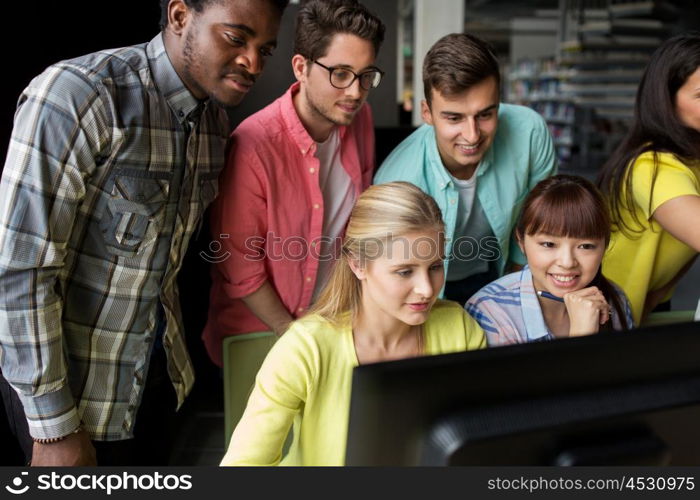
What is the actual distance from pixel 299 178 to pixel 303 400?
1.57 ft

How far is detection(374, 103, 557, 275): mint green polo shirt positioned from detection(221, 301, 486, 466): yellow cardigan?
36 cm

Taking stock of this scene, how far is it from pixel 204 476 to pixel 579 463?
40cm

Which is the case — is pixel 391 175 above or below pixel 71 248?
above

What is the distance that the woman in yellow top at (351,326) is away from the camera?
96 centimetres

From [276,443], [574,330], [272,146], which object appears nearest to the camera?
[276,443]

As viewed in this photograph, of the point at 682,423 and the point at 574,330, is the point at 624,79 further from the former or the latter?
the point at 682,423

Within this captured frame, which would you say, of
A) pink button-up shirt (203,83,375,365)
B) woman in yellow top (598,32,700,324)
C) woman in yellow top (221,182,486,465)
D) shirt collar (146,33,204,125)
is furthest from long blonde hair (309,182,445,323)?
woman in yellow top (598,32,700,324)

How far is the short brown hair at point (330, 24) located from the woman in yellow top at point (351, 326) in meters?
0.31

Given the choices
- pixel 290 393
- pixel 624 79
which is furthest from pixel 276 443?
pixel 624 79

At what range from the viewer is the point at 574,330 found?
1099mm

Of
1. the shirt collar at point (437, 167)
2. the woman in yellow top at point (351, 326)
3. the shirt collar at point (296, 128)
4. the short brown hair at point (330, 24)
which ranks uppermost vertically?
the short brown hair at point (330, 24)

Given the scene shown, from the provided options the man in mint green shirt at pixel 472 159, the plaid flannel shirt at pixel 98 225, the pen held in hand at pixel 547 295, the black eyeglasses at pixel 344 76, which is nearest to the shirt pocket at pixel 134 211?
the plaid flannel shirt at pixel 98 225

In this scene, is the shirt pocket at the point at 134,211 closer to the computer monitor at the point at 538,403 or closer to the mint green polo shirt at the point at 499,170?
the mint green polo shirt at the point at 499,170

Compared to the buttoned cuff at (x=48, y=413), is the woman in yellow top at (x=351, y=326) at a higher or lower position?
Answer: higher
